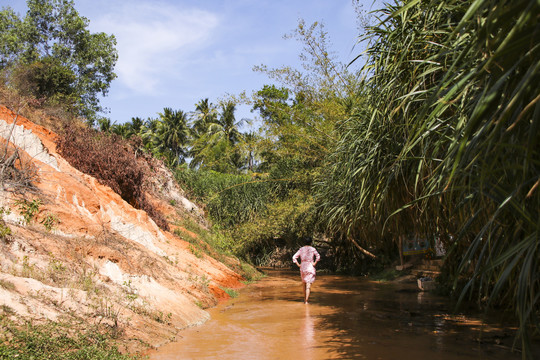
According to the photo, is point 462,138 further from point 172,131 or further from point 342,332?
point 172,131

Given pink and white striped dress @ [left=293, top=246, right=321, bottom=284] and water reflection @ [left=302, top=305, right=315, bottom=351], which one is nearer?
water reflection @ [left=302, top=305, right=315, bottom=351]

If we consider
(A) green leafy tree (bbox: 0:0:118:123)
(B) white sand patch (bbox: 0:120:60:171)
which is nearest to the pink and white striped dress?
(B) white sand patch (bbox: 0:120:60:171)

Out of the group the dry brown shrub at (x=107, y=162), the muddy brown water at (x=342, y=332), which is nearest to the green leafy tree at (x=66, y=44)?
the dry brown shrub at (x=107, y=162)

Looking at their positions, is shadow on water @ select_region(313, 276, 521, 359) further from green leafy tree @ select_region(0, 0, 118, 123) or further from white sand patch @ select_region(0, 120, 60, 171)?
green leafy tree @ select_region(0, 0, 118, 123)

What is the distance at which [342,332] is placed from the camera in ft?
24.0

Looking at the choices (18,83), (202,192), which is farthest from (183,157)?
(18,83)

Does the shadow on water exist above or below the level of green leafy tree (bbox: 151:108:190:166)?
below

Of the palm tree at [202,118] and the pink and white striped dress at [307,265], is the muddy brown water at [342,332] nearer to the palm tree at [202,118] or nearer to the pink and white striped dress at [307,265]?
the pink and white striped dress at [307,265]

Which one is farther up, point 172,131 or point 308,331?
point 172,131

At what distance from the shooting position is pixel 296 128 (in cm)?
1638

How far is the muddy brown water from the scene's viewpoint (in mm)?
5867

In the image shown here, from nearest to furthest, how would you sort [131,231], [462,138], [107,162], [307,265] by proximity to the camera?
[462,138], [131,231], [307,265], [107,162]

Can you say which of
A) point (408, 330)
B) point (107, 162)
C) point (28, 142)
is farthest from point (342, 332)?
point (107, 162)

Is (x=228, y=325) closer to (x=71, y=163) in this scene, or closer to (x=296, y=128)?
(x=71, y=163)
